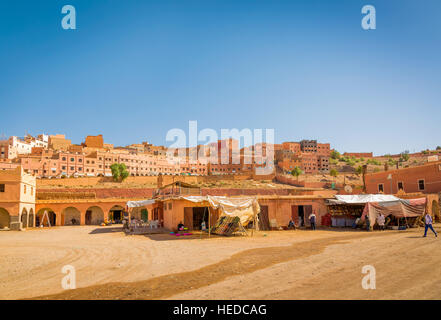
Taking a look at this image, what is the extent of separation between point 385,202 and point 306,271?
53.4ft

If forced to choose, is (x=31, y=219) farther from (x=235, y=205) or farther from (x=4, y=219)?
(x=235, y=205)

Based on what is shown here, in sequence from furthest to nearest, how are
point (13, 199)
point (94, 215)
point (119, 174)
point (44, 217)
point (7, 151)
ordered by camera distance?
1. point (7, 151)
2. point (119, 174)
3. point (94, 215)
4. point (44, 217)
5. point (13, 199)

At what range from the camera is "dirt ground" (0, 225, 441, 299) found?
705cm

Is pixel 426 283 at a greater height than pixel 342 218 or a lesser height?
greater

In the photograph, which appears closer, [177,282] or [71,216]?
[177,282]

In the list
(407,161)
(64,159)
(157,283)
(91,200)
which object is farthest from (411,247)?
(407,161)

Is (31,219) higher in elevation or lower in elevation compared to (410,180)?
lower

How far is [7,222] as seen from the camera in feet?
106

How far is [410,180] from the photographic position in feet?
116

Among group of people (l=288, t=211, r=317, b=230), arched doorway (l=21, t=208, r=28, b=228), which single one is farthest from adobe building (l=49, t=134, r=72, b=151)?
group of people (l=288, t=211, r=317, b=230)

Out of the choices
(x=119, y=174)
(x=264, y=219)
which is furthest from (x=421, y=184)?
(x=119, y=174)

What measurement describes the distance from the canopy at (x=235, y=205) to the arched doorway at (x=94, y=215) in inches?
936

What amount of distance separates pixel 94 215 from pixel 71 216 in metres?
2.58
